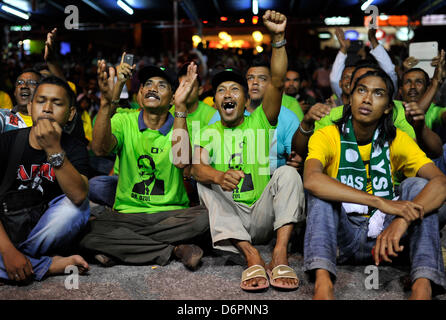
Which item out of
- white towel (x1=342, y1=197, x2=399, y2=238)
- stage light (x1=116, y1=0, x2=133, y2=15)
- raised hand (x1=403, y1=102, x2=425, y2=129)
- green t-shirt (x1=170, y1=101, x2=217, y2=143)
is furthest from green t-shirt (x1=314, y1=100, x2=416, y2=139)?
stage light (x1=116, y1=0, x2=133, y2=15)

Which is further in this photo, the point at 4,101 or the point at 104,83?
the point at 4,101

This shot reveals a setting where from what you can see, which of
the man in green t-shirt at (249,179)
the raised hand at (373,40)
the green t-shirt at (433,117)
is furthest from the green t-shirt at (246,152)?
the raised hand at (373,40)

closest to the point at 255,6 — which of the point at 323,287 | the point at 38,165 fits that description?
the point at 38,165

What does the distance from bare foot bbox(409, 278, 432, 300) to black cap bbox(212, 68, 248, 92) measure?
→ 1.97 m

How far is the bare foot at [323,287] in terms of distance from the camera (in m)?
2.32

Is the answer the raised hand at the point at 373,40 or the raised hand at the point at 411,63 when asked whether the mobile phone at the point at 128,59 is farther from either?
the raised hand at the point at 411,63

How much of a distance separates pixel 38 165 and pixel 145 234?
2.98 feet

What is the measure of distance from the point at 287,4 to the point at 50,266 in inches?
485

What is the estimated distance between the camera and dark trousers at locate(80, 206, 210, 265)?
3.10 metres

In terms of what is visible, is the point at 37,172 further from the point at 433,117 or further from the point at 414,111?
the point at 433,117

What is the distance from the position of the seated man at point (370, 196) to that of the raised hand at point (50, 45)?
2766mm

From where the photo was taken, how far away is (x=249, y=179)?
3.31 meters

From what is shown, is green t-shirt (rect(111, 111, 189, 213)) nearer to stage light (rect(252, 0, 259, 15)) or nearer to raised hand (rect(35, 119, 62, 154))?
raised hand (rect(35, 119, 62, 154))
